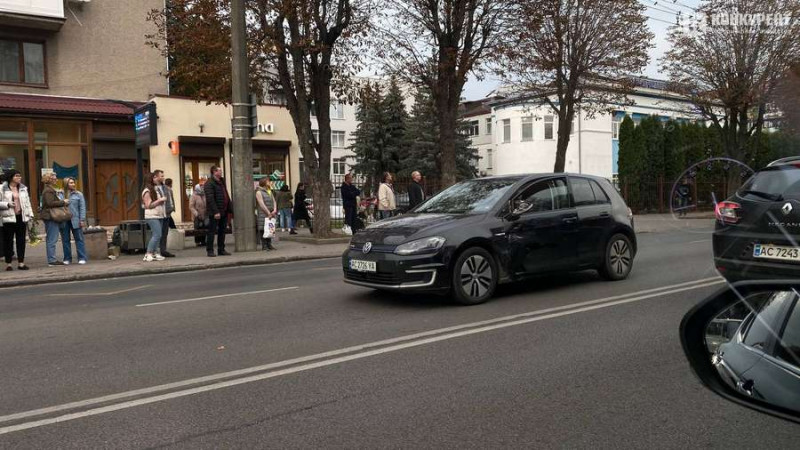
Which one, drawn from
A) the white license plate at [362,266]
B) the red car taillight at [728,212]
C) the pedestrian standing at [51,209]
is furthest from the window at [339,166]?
the red car taillight at [728,212]

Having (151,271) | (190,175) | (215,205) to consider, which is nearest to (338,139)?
(190,175)

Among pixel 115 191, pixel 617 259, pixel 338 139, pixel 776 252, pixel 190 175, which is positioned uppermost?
pixel 338 139

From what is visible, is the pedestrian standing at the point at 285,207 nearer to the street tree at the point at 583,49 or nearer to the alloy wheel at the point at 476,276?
the street tree at the point at 583,49

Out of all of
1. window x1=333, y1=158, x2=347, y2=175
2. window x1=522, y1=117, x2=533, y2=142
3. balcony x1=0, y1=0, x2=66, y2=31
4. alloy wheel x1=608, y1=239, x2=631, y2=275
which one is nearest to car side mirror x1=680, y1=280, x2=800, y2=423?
alloy wheel x1=608, y1=239, x2=631, y2=275

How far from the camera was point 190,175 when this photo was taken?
24828 millimetres

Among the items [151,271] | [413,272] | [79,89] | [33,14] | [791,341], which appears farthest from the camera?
[79,89]

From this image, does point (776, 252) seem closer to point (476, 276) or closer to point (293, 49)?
point (476, 276)

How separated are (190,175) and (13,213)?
1326cm

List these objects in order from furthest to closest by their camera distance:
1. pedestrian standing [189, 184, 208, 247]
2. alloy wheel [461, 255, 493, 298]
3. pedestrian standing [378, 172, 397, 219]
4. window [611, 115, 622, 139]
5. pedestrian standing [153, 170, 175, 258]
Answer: window [611, 115, 622, 139] → pedestrian standing [378, 172, 397, 219] → pedestrian standing [189, 184, 208, 247] → pedestrian standing [153, 170, 175, 258] → alloy wheel [461, 255, 493, 298]

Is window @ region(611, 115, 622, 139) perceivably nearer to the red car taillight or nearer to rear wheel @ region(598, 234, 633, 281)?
rear wheel @ region(598, 234, 633, 281)

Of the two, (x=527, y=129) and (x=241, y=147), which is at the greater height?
(x=527, y=129)

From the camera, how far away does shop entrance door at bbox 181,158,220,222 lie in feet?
80.8

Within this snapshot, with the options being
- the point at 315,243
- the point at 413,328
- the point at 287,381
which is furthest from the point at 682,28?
the point at 287,381

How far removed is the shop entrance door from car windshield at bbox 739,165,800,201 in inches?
839
